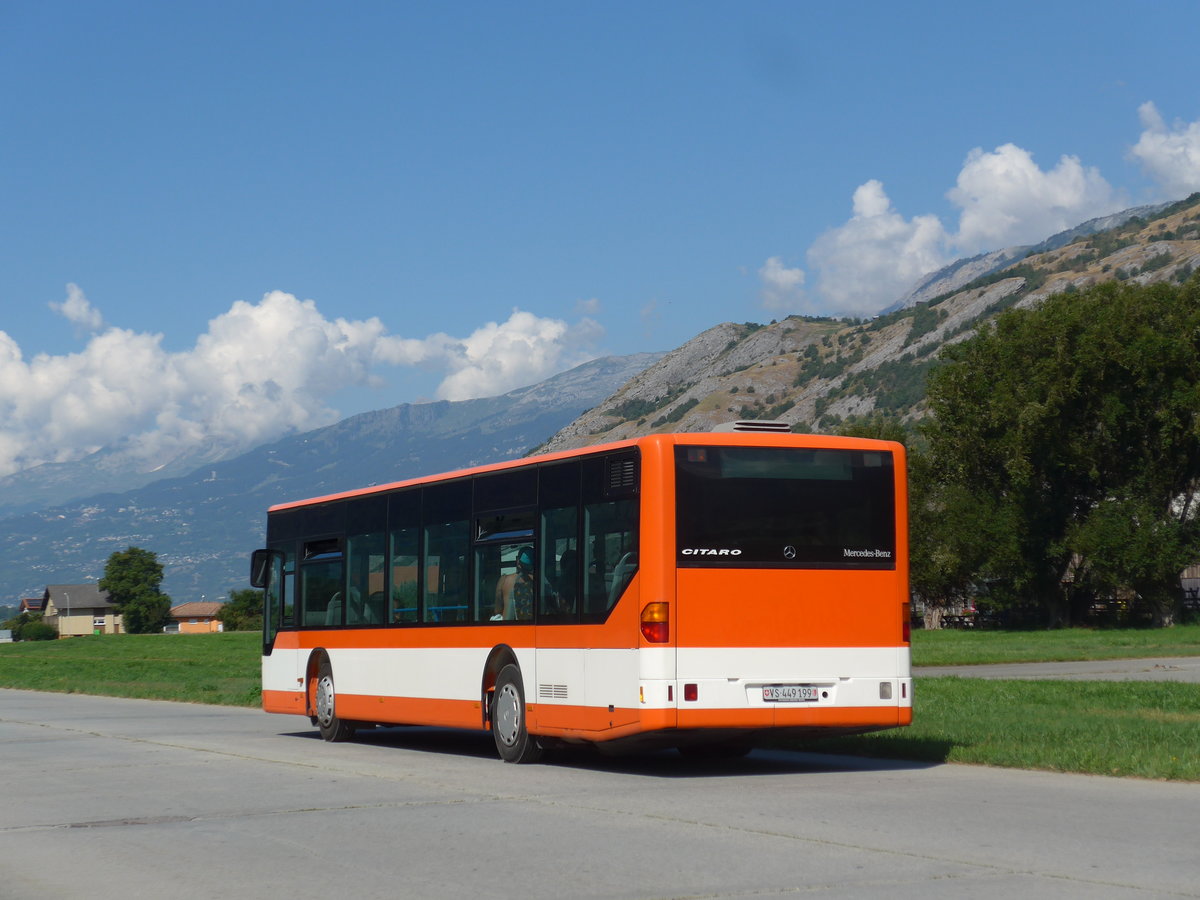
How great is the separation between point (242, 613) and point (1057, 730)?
425ft

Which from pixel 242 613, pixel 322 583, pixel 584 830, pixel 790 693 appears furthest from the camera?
pixel 242 613

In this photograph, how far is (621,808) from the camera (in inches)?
458

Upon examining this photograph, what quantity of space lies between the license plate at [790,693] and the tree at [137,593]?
480 feet

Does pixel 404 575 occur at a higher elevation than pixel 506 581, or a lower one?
higher

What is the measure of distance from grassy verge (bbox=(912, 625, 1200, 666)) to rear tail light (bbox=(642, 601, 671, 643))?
23903mm

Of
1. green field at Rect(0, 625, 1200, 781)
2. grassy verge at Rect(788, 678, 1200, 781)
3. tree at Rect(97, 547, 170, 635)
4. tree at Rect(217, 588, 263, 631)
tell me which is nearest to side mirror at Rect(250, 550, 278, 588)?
green field at Rect(0, 625, 1200, 781)

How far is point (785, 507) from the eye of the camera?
14.1 meters

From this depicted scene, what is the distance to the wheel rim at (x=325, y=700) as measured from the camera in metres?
19.8

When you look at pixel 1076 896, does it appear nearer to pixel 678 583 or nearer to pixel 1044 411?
pixel 678 583

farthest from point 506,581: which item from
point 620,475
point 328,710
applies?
point 328,710

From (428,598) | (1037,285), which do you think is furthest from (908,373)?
(428,598)

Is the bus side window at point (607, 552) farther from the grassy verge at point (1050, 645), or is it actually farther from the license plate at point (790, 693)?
the grassy verge at point (1050, 645)

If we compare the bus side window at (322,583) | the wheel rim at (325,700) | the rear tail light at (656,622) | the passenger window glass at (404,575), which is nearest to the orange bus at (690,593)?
the rear tail light at (656,622)

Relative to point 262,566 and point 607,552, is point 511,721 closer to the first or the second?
point 607,552
